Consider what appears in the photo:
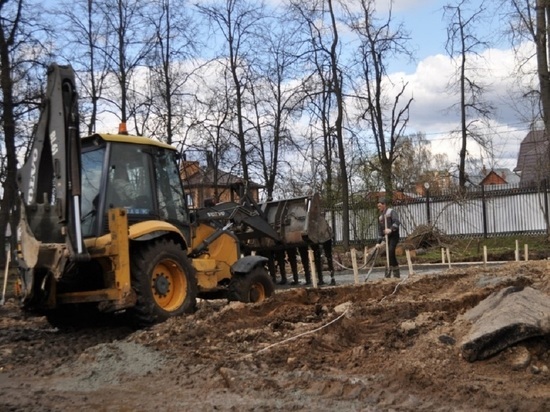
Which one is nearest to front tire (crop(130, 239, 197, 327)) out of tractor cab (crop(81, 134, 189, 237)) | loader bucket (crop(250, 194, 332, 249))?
tractor cab (crop(81, 134, 189, 237))

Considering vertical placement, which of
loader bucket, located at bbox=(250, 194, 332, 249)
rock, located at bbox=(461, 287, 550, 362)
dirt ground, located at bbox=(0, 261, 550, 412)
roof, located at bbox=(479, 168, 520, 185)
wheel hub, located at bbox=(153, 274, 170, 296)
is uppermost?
roof, located at bbox=(479, 168, 520, 185)

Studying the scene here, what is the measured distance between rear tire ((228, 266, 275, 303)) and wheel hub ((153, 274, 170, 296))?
172 cm

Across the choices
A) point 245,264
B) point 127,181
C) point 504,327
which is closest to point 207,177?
point 245,264

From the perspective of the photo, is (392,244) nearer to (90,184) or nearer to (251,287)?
(251,287)

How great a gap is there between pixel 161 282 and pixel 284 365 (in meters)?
3.22

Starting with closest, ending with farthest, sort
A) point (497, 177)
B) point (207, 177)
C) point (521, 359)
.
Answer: point (521, 359), point (207, 177), point (497, 177)

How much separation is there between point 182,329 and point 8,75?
13.6 meters

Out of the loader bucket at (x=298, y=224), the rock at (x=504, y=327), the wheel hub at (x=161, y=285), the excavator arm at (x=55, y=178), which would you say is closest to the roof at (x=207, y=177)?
the loader bucket at (x=298, y=224)

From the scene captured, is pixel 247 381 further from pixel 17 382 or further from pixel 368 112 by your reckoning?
pixel 368 112

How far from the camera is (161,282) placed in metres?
9.34

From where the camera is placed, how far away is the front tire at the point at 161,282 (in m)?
8.80

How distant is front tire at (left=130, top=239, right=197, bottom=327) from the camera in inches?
347

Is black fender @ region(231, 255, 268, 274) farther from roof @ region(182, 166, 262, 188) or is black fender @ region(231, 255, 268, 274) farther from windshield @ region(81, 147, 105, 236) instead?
roof @ region(182, 166, 262, 188)

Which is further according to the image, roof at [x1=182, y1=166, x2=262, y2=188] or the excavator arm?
roof at [x1=182, y1=166, x2=262, y2=188]
